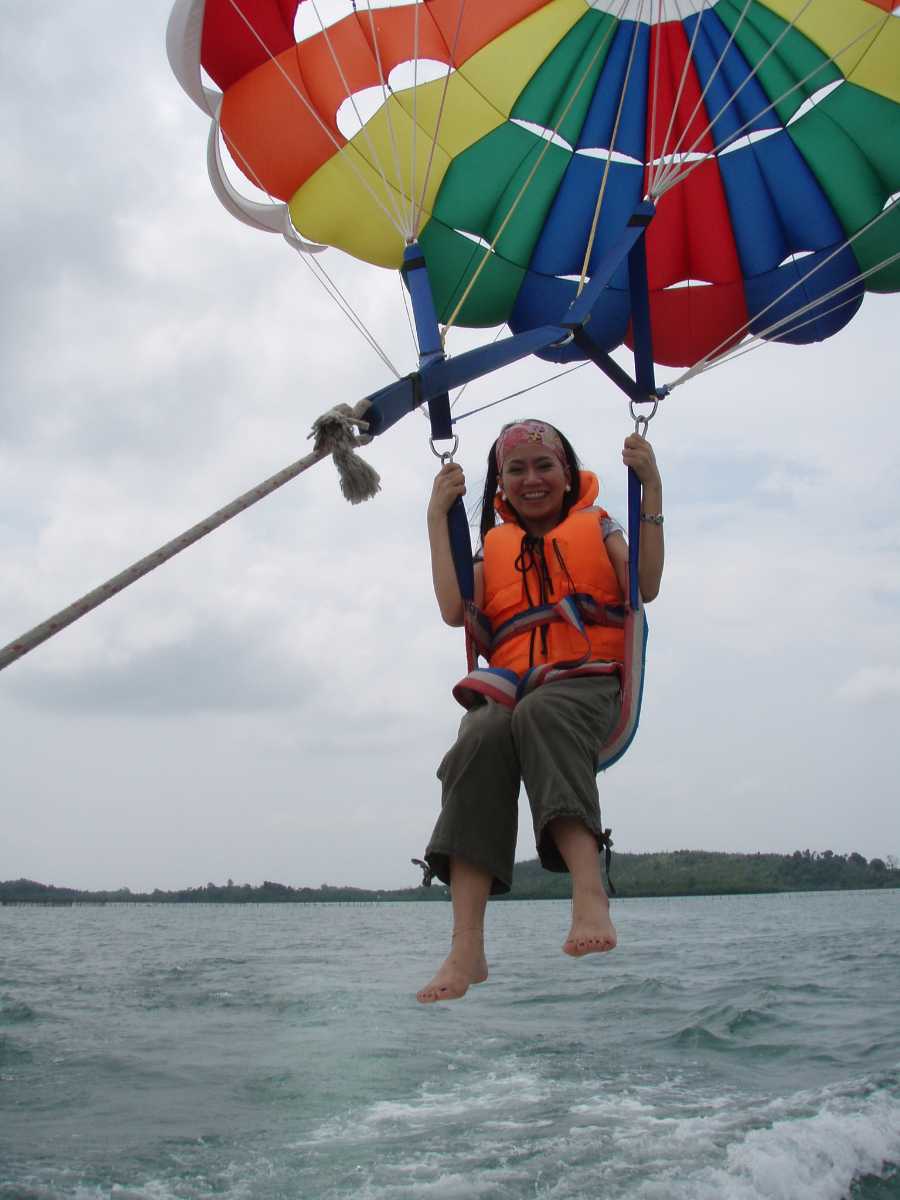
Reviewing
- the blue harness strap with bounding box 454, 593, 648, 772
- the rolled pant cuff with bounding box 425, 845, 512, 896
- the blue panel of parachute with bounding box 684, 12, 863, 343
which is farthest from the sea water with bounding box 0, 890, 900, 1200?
the blue panel of parachute with bounding box 684, 12, 863, 343

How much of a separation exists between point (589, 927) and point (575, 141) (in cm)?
433

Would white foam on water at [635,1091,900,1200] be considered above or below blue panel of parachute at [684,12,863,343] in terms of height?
below

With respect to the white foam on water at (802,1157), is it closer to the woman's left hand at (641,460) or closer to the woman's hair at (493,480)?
the woman's hair at (493,480)

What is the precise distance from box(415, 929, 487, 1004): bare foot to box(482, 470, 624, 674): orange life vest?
990 mm

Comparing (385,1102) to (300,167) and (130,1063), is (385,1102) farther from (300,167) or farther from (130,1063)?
(300,167)

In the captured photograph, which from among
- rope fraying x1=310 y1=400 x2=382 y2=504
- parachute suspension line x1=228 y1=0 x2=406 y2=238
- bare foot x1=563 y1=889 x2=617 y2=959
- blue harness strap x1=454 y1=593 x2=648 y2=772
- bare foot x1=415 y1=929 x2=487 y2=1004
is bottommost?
bare foot x1=415 y1=929 x2=487 y2=1004

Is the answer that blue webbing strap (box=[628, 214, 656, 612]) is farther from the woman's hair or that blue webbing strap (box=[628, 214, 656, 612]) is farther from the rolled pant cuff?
the rolled pant cuff

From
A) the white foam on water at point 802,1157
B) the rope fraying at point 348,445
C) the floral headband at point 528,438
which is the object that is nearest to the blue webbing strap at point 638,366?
the floral headband at point 528,438

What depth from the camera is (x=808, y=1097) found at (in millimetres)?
8852

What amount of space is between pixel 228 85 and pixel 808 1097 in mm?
8602

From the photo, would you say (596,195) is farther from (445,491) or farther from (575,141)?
(445,491)

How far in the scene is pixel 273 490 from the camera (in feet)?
8.94

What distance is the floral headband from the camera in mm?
4272

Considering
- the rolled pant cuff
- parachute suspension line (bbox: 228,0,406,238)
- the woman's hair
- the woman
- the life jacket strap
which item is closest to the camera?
the woman
